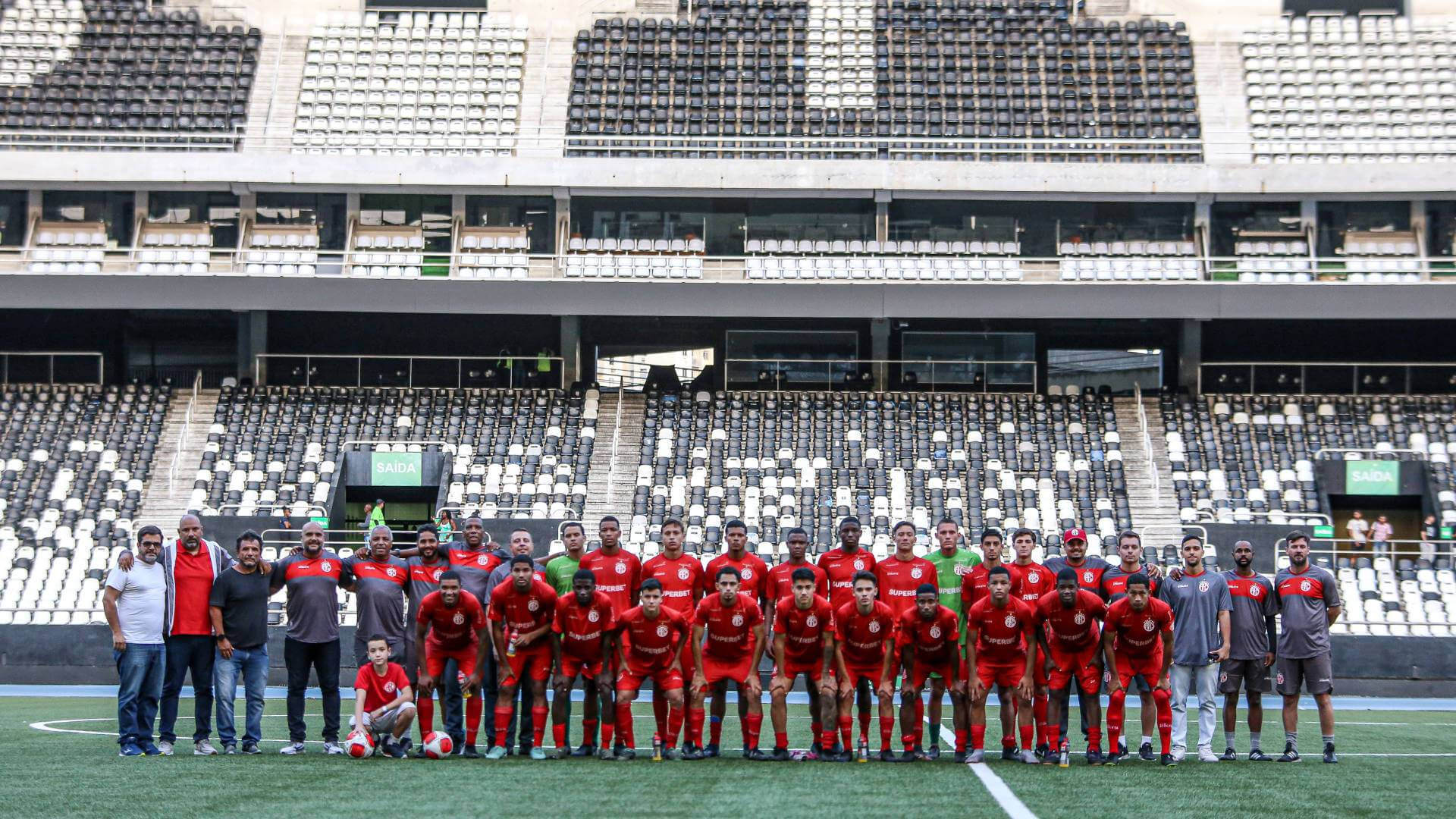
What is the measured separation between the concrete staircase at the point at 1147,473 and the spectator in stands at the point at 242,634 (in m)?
17.4

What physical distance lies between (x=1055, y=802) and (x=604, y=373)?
74.9ft

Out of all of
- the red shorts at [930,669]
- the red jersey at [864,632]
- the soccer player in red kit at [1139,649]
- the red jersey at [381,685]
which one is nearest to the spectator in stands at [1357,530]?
the soccer player in red kit at [1139,649]

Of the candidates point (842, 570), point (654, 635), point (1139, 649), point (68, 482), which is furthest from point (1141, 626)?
point (68, 482)

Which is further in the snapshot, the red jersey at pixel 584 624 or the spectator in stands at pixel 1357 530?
the spectator in stands at pixel 1357 530

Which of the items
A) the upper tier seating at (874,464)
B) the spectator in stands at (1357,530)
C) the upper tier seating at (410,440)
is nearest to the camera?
the spectator in stands at (1357,530)

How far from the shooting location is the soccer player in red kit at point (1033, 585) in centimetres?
1269

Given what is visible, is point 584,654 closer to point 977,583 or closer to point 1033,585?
point 977,583

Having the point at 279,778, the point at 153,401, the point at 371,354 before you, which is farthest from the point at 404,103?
the point at 279,778

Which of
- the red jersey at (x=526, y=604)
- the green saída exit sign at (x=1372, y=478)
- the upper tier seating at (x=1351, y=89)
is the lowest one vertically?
the red jersey at (x=526, y=604)

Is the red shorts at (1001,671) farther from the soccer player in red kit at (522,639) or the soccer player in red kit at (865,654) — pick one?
the soccer player in red kit at (522,639)

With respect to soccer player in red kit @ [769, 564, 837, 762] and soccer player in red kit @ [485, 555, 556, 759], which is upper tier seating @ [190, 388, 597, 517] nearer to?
soccer player in red kit @ [485, 555, 556, 759]

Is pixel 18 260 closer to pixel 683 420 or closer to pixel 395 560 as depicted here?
pixel 683 420

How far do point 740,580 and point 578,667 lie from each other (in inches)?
57.0

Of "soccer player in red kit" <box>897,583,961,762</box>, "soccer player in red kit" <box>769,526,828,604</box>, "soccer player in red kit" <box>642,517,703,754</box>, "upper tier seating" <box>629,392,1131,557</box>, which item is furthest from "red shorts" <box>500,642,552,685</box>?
"upper tier seating" <box>629,392,1131,557</box>
